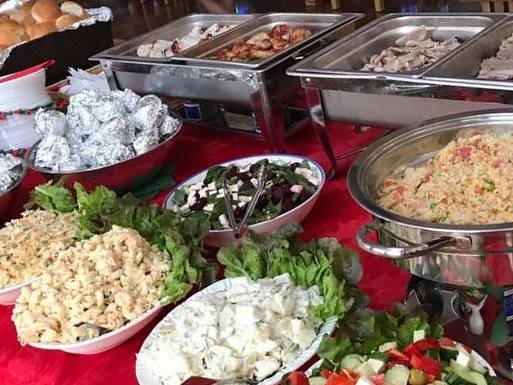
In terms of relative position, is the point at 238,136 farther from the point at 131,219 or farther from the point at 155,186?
the point at 131,219

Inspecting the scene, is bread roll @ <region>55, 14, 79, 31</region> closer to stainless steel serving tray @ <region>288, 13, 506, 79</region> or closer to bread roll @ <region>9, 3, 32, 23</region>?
bread roll @ <region>9, 3, 32, 23</region>

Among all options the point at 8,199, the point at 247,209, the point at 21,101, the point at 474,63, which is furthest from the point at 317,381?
the point at 21,101

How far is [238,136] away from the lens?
6.84 ft

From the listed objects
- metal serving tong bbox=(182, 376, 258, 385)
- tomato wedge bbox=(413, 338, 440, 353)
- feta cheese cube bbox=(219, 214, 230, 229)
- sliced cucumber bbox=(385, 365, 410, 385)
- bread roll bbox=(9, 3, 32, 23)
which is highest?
bread roll bbox=(9, 3, 32, 23)

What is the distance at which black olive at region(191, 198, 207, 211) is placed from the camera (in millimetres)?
1549

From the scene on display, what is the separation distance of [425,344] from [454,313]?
0.75ft


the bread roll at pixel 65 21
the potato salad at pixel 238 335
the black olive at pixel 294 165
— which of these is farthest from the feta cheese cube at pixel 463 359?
the bread roll at pixel 65 21

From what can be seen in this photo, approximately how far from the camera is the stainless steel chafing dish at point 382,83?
4.67ft

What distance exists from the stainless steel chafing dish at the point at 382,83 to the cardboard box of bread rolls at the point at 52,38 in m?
1.25

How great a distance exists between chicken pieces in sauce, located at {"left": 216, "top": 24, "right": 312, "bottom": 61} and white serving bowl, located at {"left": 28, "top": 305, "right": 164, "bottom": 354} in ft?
3.05

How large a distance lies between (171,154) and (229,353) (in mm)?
1103

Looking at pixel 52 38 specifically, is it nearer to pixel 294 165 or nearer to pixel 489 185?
pixel 294 165

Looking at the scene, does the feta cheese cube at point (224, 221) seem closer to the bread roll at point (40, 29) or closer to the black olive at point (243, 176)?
the black olive at point (243, 176)

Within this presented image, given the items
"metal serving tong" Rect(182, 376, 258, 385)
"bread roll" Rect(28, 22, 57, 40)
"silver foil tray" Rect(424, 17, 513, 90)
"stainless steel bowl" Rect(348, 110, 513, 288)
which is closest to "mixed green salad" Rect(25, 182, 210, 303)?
"metal serving tong" Rect(182, 376, 258, 385)
